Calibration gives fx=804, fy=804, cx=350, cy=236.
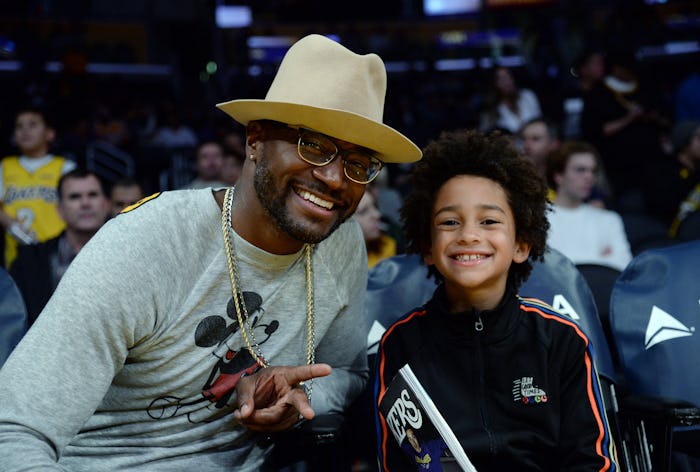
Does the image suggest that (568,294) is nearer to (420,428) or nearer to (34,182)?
(420,428)

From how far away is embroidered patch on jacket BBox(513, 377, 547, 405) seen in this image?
2246mm

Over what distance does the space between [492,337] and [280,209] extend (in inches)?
28.4

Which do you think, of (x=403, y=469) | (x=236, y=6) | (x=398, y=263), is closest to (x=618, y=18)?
(x=236, y=6)

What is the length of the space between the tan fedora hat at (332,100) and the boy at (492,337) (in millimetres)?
280

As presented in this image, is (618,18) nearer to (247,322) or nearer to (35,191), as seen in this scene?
(35,191)

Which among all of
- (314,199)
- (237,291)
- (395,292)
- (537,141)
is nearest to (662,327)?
(395,292)

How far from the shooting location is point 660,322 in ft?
8.97

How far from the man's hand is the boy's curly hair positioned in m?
0.77

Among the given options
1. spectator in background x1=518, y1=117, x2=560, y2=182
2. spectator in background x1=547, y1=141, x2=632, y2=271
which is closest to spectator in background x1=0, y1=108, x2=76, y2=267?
spectator in background x1=518, y1=117, x2=560, y2=182

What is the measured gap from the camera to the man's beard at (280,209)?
84.9 inches

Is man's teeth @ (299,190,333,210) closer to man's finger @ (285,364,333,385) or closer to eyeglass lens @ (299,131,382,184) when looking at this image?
eyeglass lens @ (299,131,382,184)

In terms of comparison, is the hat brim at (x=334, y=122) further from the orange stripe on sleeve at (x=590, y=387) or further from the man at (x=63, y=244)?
the man at (x=63, y=244)

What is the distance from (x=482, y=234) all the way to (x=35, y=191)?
4506mm

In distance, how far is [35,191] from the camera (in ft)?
19.5
